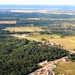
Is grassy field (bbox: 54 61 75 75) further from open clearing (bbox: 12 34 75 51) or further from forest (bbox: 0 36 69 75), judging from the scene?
open clearing (bbox: 12 34 75 51)

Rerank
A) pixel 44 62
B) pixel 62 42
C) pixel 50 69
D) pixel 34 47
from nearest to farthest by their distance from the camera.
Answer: pixel 50 69, pixel 44 62, pixel 34 47, pixel 62 42

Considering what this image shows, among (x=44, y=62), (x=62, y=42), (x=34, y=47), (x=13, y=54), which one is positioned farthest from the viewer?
(x=62, y=42)

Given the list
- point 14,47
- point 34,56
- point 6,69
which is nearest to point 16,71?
point 6,69

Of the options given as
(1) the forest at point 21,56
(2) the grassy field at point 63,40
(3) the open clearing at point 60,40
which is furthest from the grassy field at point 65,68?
(2) the grassy field at point 63,40

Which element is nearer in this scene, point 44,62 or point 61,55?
point 44,62

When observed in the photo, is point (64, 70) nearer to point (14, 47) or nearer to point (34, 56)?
point (34, 56)

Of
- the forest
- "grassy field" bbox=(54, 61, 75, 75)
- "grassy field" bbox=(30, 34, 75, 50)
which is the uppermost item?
the forest

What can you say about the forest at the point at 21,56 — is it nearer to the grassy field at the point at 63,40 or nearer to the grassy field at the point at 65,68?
the grassy field at the point at 65,68

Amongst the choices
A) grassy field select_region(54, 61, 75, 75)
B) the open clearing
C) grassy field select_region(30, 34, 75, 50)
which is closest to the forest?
grassy field select_region(54, 61, 75, 75)

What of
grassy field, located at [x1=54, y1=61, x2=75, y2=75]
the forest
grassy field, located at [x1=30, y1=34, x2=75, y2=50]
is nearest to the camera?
the forest
